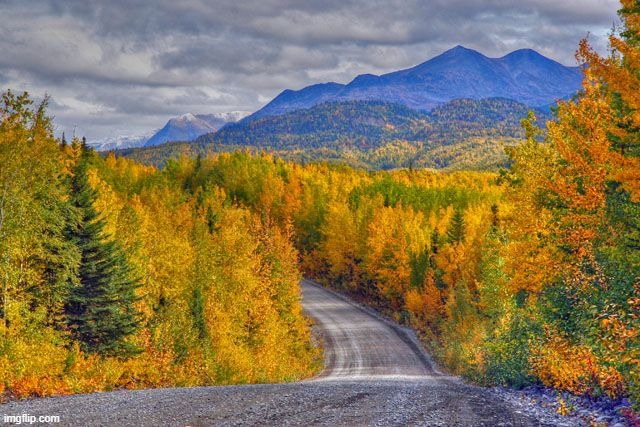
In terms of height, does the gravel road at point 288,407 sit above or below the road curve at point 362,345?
above

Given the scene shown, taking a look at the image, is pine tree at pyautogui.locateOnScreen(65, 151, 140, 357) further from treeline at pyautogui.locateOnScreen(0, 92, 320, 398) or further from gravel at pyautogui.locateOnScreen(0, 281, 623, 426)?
gravel at pyautogui.locateOnScreen(0, 281, 623, 426)

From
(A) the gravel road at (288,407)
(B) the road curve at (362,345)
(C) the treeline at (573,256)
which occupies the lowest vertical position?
(B) the road curve at (362,345)

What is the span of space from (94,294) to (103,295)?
19.1 inches

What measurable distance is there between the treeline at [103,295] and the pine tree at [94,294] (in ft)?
0.19

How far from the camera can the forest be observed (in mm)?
16078

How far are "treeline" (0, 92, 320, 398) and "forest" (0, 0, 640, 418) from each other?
→ 10 centimetres

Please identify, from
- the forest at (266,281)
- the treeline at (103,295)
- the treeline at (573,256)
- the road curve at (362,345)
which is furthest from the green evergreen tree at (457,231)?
the treeline at (103,295)

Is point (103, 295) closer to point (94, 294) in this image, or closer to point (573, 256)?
point (94, 294)

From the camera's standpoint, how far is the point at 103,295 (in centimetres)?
3175

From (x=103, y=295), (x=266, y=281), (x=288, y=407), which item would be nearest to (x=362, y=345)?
(x=266, y=281)

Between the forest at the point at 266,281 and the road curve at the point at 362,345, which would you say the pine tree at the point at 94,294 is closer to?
the forest at the point at 266,281

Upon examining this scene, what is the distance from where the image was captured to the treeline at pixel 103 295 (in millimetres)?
26859

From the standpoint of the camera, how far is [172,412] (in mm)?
15562

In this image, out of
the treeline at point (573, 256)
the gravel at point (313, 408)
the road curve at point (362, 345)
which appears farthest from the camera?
the road curve at point (362, 345)
